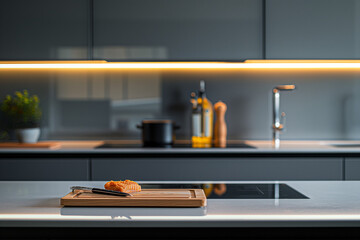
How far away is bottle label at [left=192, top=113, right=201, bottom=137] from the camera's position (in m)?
3.05

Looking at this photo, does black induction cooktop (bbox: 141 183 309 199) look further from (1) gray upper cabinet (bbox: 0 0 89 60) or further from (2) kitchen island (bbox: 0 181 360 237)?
(1) gray upper cabinet (bbox: 0 0 89 60)

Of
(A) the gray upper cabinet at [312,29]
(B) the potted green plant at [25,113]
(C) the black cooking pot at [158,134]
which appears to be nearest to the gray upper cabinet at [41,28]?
(B) the potted green plant at [25,113]

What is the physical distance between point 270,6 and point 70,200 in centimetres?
226

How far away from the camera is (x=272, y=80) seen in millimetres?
3301

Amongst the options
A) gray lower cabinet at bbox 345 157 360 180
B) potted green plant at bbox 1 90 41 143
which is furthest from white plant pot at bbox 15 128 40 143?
gray lower cabinet at bbox 345 157 360 180

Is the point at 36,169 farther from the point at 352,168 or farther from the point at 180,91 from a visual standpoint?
the point at 352,168

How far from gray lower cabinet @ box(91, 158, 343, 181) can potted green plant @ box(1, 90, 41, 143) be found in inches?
25.2

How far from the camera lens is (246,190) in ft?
4.58

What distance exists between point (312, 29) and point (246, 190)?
6.17 ft

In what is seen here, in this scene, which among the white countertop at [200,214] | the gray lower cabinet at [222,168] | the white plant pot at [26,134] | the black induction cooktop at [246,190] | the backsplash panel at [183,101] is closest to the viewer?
the white countertop at [200,214]

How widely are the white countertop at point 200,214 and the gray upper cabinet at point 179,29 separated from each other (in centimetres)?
178

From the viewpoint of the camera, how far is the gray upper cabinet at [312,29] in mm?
2895

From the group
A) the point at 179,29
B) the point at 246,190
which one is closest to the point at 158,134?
the point at 179,29

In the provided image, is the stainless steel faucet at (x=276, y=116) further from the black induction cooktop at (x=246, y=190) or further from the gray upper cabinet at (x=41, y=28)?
the black induction cooktop at (x=246, y=190)
